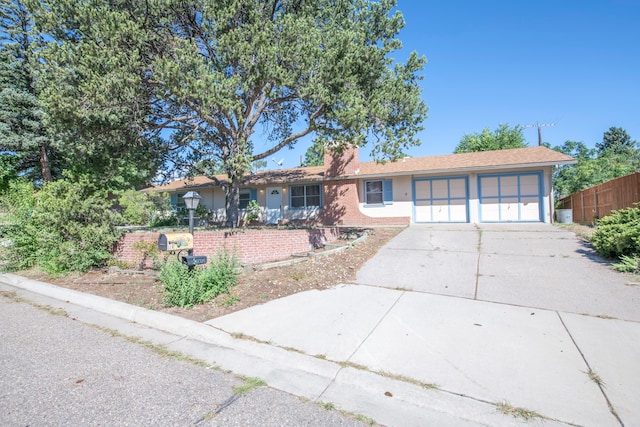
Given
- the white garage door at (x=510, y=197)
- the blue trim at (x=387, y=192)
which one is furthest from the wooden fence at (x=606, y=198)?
the blue trim at (x=387, y=192)

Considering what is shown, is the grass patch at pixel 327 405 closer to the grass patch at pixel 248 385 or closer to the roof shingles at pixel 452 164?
the grass patch at pixel 248 385

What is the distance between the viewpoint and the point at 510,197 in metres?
15.0

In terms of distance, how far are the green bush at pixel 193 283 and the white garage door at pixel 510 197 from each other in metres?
13.5

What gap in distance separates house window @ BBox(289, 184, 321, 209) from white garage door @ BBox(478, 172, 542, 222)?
867cm

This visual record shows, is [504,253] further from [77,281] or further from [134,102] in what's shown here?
[134,102]

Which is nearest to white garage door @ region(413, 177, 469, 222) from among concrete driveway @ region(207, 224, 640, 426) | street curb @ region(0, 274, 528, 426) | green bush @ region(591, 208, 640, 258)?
green bush @ region(591, 208, 640, 258)

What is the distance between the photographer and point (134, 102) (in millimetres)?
10055

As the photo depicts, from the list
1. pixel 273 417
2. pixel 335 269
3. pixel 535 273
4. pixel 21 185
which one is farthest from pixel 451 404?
pixel 21 185

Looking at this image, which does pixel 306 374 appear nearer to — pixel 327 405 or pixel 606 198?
pixel 327 405

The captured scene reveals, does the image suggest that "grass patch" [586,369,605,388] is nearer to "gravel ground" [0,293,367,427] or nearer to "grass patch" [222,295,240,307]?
"gravel ground" [0,293,367,427]

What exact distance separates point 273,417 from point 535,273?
656 cm

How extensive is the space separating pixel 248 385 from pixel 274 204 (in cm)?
1683

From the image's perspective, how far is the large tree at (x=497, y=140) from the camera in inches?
1180

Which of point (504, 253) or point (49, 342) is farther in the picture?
point (504, 253)
